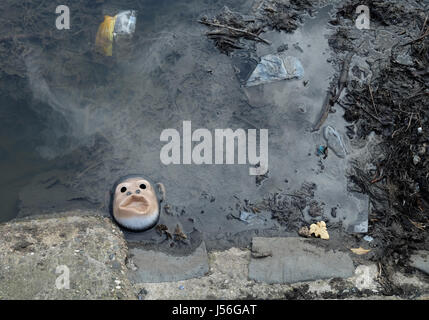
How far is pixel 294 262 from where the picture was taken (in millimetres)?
4535

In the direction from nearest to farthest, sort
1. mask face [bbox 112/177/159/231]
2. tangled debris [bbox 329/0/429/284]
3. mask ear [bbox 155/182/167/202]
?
1. mask face [bbox 112/177/159/231]
2. tangled debris [bbox 329/0/429/284]
3. mask ear [bbox 155/182/167/202]

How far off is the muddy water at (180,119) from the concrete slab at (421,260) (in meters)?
0.81

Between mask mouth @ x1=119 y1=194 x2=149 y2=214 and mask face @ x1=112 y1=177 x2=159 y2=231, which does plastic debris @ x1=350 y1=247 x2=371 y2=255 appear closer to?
mask face @ x1=112 y1=177 x2=159 y2=231

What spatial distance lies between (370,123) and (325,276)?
7.11ft

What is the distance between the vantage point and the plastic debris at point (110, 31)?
5.96 metres

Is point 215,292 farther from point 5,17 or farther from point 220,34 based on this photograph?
point 5,17

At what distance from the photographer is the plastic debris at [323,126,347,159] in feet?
17.4

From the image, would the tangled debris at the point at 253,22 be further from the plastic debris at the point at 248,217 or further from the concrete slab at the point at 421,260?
the concrete slab at the point at 421,260

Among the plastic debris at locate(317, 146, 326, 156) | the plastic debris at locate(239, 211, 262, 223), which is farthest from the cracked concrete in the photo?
the plastic debris at locate(317, 146, 326, 156)

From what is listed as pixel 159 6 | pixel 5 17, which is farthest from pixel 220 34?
pixel 5 17

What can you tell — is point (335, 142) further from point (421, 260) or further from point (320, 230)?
point (421, 260)

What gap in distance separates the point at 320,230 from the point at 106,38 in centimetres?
400

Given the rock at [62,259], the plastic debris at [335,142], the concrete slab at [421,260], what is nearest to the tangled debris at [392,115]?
the concrete slab at [421,260]

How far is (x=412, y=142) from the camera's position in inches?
205
